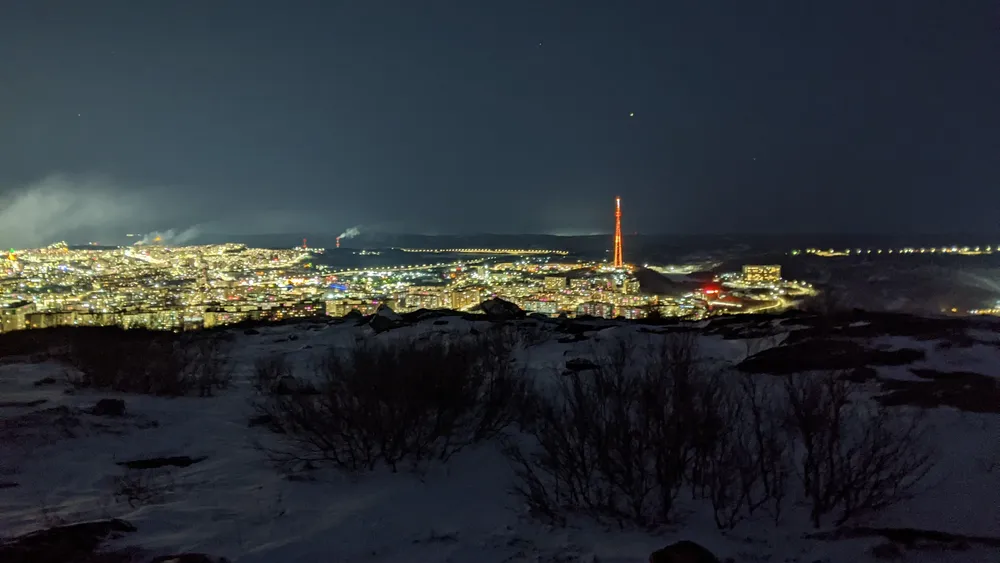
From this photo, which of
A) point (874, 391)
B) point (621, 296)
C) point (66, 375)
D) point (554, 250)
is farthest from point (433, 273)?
point (874, 391)

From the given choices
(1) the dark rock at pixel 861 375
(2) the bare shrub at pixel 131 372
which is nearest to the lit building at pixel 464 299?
(2) the bare shrub at pixel 131 372

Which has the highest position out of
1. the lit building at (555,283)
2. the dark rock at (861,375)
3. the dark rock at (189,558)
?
the dark rock at (861,375)

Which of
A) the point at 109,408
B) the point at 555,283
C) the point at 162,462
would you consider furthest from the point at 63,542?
the point at 555,283

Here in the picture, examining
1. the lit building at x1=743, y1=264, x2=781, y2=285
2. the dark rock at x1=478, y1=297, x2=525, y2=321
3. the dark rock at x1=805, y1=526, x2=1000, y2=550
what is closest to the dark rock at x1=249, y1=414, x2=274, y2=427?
the dark rock at x1=805, y1=526, x2=1000, y2=550

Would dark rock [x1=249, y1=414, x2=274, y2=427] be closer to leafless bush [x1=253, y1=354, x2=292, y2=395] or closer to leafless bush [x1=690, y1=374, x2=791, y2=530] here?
leafless bush [x1=253, y1=354, x2=292, y2=395]

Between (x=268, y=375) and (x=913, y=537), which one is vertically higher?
(x=913, y=537)

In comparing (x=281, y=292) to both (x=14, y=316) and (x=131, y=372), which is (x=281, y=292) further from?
(x=131, y=372)

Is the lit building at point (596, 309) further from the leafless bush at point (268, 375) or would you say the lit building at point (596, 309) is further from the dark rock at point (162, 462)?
the dark rock at point (162, 462)
